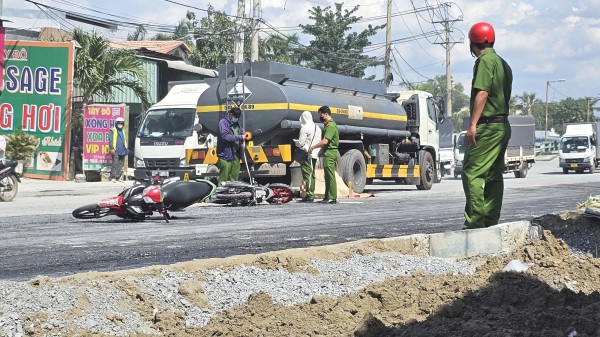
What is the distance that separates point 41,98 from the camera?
28328 millimetres

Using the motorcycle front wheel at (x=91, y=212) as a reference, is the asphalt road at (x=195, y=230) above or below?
below

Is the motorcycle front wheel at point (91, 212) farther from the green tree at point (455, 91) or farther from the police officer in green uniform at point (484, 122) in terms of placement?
the green tree at point (455, 91)

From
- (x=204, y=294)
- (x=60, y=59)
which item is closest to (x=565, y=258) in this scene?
(x=204, y=294)

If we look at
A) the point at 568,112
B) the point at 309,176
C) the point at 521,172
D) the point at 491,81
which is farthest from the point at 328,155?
the point at 568,112

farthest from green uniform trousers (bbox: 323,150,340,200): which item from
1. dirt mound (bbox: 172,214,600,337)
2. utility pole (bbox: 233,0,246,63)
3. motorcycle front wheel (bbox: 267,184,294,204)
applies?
utility pole (bbox: 233,0,246,63)

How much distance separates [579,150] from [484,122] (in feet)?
145

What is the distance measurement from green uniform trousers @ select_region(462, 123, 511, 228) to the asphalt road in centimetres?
183

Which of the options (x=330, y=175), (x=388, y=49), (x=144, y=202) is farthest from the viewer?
(x=388, y=49)

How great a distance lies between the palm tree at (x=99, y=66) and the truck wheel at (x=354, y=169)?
1093 cm

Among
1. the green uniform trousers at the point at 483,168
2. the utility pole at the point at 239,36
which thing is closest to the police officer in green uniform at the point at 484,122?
the green uniform trousers at the point at 483,168

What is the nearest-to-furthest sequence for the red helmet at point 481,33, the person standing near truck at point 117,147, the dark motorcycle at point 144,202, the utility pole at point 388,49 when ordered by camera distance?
the red helmet at point 481,33
the dark motorcycle at point 144,202
the person standing near truck at point 117,147
the utility pole at point 388,49

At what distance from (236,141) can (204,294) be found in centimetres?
1151

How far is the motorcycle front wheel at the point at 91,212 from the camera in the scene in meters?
12.9

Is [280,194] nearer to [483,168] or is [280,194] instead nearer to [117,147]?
[483,168]
